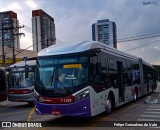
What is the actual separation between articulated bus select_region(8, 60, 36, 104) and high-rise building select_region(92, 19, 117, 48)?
56.8 ft

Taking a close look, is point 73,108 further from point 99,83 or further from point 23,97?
point 23,97

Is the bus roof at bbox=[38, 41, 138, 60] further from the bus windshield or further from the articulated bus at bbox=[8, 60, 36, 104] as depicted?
the articulated bus at bbox=[8, 60, 36, 104]

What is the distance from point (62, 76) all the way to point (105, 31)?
2669cm

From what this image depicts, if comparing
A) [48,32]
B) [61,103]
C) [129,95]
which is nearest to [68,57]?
[61,103]

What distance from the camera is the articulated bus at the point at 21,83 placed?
20375mm

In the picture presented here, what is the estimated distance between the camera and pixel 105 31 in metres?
37.6

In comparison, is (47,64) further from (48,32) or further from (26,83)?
(48,32)

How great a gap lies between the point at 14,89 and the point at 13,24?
20.7 meters

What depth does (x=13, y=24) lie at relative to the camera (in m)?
39.9

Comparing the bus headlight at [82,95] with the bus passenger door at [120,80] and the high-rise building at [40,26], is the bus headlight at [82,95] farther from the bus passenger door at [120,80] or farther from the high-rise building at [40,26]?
the high-rise building at [40,26]

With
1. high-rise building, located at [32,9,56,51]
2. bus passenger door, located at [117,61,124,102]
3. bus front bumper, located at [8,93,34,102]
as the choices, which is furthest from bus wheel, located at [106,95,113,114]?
high-rise building, located at [32,9,56,51]

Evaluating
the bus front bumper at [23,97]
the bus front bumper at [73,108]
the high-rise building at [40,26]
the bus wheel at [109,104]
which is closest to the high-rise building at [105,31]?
the high-rise building at [40,26]

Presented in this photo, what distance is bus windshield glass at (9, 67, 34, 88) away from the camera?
20500 mm

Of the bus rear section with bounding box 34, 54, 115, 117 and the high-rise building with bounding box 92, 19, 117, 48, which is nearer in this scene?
the bus rear section with bounding box 34, 54, 115, 117
